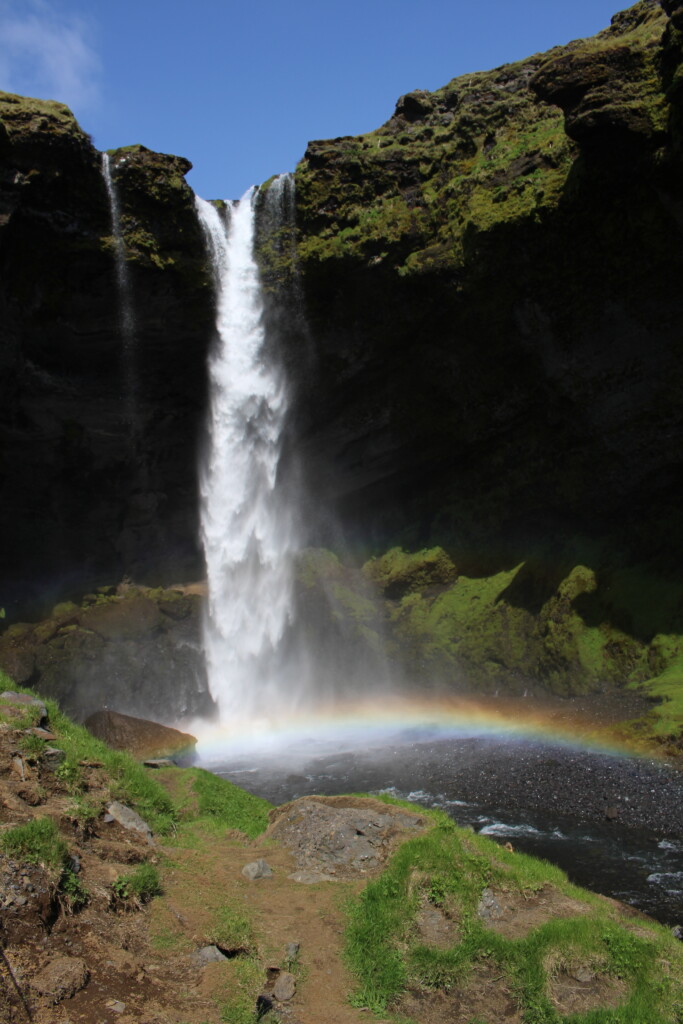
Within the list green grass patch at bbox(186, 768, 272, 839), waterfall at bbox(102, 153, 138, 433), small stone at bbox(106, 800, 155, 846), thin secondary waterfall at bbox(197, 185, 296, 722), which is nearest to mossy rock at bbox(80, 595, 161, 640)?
thin secondary waterfall at bbox(197, 185, 296, 722)

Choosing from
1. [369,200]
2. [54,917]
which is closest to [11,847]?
[54,917]

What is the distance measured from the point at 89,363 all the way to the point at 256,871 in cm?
2483

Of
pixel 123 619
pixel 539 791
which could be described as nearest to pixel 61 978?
pixel 539 791

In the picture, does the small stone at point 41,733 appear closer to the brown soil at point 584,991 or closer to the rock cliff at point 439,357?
the brown soil at point 584,991

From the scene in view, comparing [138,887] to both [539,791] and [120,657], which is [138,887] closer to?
[539,791]

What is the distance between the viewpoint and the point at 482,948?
7074mm

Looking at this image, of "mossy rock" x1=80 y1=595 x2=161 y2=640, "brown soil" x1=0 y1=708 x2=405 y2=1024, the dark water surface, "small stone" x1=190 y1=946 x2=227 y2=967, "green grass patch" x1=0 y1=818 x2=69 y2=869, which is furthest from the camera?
"mossy rock" x1=80 y1=595 x2=161 y2=640

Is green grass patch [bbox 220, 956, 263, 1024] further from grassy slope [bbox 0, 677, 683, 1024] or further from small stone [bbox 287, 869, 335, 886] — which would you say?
small stone [bbox 287, 869, 335, 886]

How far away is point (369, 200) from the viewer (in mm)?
27969

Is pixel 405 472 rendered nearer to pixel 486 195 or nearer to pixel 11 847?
pixel 486 195

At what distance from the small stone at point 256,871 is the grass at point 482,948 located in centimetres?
128

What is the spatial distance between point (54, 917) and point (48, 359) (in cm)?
2627

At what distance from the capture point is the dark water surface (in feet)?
38.3

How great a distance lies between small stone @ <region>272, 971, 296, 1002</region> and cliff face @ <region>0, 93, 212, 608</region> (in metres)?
25.4
